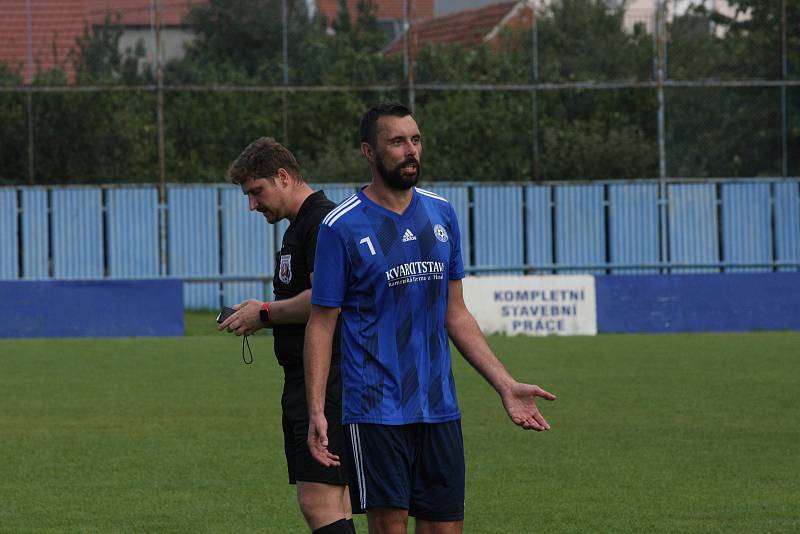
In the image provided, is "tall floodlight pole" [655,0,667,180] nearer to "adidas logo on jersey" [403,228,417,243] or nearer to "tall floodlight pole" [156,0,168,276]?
"tall floodlight pole" [156,0,168,276]

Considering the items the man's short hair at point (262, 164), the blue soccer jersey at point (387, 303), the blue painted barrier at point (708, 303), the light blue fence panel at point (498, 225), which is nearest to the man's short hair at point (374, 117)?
the blue soccer jersey at point (387, 303)

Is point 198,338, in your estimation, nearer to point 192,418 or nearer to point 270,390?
point 270,390

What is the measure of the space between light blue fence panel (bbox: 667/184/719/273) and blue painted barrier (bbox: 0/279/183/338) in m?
10.8

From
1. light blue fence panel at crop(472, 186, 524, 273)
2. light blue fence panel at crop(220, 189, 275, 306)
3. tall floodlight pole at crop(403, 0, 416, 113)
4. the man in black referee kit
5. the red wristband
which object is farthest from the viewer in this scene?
light blue fence panel at crop(472, 186, 524, 273)

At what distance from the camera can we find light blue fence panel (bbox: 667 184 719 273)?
3019 centimetres

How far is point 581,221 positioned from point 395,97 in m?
4.59

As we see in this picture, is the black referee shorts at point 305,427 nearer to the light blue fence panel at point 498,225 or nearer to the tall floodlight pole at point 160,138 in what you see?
the tall floodlight pole at point 160,138

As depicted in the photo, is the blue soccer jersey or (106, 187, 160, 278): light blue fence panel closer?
the blue soccer jersey

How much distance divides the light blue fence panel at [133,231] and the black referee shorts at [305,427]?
23492 millimetres

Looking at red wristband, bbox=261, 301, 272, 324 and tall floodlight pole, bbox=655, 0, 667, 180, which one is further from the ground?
tall floodlight pole, bbox=655, 0, 667, 180

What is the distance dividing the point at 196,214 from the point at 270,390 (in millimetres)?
13771

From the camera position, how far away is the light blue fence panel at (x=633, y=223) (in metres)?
30.3

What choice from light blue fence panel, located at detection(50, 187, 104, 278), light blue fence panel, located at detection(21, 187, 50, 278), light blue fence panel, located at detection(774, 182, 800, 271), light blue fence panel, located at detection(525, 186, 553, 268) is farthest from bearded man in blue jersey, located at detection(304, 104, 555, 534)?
light blue fence panel, located at detection(774, 182, 800, 271)

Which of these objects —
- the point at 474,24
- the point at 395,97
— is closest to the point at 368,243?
the point at 395,97
